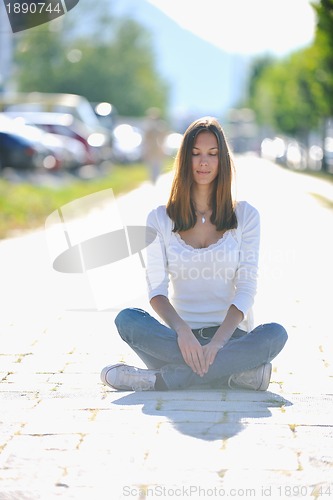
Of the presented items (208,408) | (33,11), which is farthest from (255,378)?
(33,11)

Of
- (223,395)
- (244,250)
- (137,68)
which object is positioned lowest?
(137,68)

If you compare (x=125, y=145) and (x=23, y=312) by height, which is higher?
(x=23, y=312)

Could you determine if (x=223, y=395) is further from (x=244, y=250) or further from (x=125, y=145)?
(x=125, y=145)

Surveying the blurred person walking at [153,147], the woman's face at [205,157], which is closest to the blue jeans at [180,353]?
the woman's face at [205,157]

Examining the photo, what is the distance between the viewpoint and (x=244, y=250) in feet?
20.1

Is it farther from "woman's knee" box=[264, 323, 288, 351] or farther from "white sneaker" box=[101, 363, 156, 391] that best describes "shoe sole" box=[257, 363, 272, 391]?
"white sneaker" box=[101, 363, 156, 391]

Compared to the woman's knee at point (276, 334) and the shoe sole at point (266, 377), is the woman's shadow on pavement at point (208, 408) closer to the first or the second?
the shoe sole at point (266, 377)

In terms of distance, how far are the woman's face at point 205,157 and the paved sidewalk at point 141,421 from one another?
1099 millimetres

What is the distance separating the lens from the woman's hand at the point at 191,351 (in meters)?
5.73

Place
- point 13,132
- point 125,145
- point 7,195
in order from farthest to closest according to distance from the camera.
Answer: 1. point 125,145
2. point 13,132
3. point 7,195

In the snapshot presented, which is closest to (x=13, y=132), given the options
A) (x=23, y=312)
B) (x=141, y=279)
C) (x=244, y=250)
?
(x=141, y=279)

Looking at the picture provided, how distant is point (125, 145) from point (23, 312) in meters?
42.7

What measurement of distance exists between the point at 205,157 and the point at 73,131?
3046 centimetres

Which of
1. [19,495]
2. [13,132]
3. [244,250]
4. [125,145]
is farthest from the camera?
[125,145]
